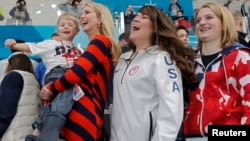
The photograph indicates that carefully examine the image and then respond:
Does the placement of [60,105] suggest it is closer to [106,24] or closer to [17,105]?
Answer: [17,105]

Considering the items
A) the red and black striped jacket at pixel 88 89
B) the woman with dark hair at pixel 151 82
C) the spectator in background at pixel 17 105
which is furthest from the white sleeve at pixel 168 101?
the spectator in background at pixel 17 105

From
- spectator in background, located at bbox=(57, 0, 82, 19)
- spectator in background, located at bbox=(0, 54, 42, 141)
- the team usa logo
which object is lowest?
spectator in background, located at bbox=(0, 54, 42, 141)

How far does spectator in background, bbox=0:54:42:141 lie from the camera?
7.72ft

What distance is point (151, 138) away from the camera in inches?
82.8

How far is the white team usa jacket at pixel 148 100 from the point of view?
2.06 meters

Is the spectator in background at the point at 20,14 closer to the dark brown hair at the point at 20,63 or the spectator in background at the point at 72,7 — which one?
the spectator in background at the point at 72,7

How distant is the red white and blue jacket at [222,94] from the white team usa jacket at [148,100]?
Answer: 0.40 feet

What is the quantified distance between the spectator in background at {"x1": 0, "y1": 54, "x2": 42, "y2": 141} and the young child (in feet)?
0.46

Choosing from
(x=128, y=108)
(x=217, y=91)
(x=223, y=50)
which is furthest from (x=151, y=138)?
(x=223, y=50)

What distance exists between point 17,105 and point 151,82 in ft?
2.66

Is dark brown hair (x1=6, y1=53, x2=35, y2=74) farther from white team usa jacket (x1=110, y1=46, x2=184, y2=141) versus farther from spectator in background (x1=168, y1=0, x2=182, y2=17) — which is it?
spectator in background (x1=168, y1=0, x2=182, y2=17)

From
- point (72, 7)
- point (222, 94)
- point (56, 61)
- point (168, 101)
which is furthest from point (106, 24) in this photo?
point (72, 7)

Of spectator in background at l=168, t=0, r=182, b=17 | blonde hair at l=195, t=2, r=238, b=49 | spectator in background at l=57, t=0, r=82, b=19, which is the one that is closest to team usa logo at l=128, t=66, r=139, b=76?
blonde hair at l=195, t=2, r=238, b=49

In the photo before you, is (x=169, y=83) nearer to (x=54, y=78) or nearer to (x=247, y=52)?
(x=247, y=52)
